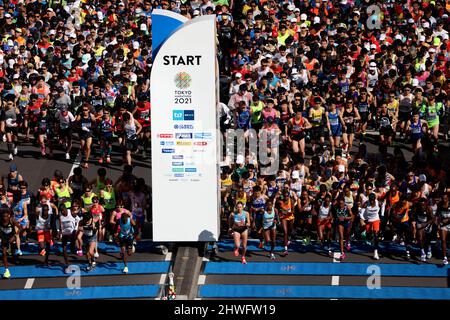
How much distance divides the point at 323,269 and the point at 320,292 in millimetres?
956

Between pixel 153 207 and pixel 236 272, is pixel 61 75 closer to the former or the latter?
pixel 153 207

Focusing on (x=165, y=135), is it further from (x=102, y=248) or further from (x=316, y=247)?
(x=316, y=247)

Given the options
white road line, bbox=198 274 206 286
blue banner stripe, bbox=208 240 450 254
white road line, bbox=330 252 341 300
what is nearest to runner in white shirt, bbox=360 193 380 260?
blue banner stripe, bbox=208 240 450 254

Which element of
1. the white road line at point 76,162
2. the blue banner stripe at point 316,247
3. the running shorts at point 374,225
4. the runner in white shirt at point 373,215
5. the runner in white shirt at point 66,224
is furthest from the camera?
the white road line at point 76,162

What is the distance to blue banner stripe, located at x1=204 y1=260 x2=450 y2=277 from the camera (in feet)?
66.0

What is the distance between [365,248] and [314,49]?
802 cm

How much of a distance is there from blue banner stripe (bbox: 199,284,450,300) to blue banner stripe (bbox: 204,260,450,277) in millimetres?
622

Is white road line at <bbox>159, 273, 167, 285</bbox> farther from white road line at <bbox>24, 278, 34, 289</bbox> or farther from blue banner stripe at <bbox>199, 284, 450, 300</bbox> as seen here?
white road line at <bbox>24, 278, 34, 289</bbox>

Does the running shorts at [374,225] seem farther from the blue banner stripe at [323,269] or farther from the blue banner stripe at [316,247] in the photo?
the blue banner stripe at [323,269]

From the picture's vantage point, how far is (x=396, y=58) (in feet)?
89.4

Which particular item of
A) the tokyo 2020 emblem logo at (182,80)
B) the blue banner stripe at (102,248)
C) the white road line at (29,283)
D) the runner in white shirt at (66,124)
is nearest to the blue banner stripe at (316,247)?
the blue banner stripe at (102,248)

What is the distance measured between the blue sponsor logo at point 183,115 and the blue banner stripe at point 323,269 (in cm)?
313

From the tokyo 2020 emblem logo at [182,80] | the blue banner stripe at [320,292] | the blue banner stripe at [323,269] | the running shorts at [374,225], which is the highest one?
the tokyo 2020 emblem logo at [182,80]

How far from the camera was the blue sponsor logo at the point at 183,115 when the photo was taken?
19.9 m
